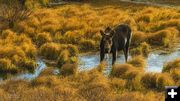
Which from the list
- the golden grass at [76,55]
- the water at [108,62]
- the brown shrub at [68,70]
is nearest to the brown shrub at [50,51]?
the golden grass at [76,55]

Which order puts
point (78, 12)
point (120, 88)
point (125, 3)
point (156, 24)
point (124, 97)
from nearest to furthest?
point (124, 97)
point (120, 88)
point (156, 24)
point (78, 12)
point (125, 3)

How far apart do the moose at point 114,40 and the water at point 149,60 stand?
21.6 inches

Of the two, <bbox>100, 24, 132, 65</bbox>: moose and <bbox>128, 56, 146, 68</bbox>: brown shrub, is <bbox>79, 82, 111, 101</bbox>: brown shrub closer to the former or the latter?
<bbox>100, 24, 132, 65</bbox>: moose

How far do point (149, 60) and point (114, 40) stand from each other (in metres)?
1.94

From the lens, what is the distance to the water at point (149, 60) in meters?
12.8

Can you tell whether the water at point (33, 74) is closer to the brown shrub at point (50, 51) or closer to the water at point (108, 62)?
the water at point (108, 62)

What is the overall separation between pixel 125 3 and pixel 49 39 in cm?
1398

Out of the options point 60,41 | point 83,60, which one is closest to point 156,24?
point 60,41

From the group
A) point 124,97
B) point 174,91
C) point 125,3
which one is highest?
point 174,91

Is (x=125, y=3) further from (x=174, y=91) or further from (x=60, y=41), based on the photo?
(x=174, y=91)

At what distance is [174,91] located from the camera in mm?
3969

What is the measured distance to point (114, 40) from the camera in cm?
1251

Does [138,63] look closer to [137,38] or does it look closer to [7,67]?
[7,67]

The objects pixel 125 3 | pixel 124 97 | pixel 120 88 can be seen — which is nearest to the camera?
pixel 124 97
